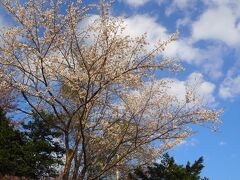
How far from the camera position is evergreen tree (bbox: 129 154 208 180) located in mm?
13305

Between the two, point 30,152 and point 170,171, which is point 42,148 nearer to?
point 30,152

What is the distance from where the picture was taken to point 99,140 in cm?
1471

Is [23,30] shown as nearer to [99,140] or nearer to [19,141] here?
[99,140]

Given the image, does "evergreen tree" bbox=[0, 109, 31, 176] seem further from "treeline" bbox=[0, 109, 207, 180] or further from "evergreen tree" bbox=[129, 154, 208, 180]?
"evergreen tree" bbox=[129, 154, 208, 180]

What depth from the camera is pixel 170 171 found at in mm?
13633

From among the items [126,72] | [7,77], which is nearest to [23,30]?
[7,77]

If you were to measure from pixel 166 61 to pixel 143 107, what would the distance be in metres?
2.19

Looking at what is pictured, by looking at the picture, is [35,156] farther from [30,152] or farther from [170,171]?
[170,171]

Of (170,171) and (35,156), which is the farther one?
(35,156)

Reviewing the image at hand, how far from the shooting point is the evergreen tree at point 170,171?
13.3m

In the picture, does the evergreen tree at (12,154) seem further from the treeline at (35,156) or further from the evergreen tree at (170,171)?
the evergreen tree at (170,171)

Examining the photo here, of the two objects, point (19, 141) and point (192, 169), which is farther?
point (19, 141)

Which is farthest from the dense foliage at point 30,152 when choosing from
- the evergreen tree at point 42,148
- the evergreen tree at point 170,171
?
the evergreen tree at point 170,171

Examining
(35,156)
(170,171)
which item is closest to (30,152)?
(35,156)
